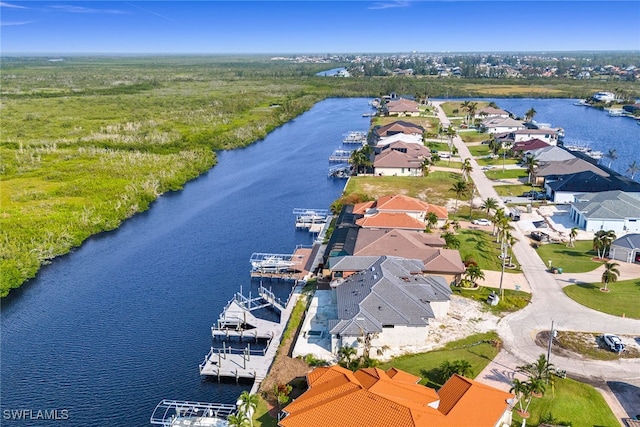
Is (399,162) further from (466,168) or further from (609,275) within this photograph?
(609,275)

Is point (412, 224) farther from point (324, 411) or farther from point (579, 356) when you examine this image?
point (324, 411)

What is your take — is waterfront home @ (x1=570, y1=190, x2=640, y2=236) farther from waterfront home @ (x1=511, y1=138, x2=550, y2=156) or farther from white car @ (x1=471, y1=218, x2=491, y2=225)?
waterfront home @ (x1=511, y1=138, x2=550, y2=156)

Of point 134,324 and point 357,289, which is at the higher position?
point 357,289

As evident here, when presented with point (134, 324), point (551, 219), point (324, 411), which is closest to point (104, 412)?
point (134, 324)

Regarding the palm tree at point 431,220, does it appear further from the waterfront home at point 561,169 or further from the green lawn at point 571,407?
the green lawn at point 571,407

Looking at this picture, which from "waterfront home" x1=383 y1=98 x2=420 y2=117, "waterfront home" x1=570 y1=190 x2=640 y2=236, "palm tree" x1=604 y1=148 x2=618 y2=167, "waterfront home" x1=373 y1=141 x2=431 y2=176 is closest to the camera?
"waterfront home" x1=570 y1=190 x2=640 y2=236

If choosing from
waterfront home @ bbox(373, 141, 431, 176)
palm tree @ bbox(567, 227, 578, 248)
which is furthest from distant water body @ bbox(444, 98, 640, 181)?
palm tree @ bbox(567, 227, 578, 248)
